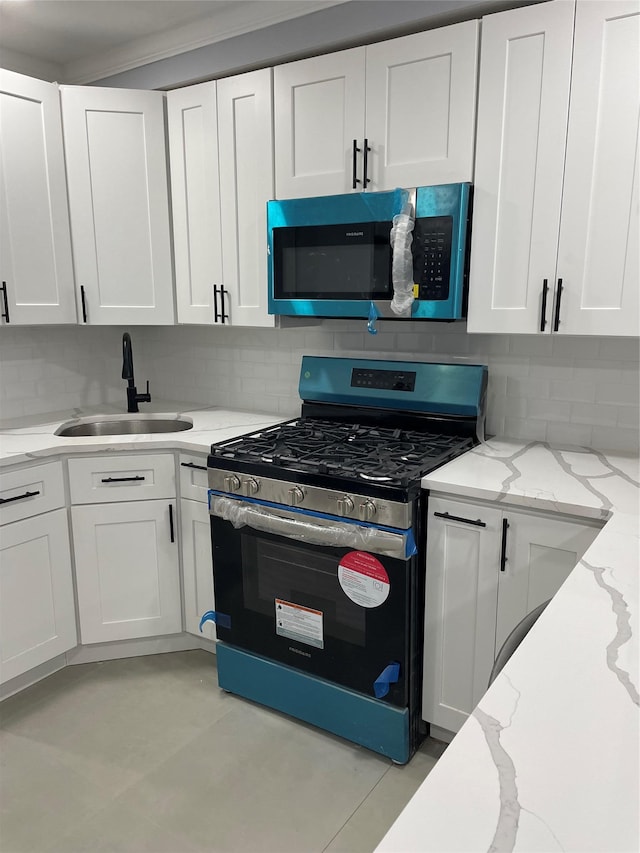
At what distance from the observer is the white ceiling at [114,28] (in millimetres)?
2346

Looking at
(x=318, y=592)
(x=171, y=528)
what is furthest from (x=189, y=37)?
(x=318, y=592)

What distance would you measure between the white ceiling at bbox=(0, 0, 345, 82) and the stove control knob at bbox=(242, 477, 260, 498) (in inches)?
65.7

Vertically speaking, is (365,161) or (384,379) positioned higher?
(365,161)

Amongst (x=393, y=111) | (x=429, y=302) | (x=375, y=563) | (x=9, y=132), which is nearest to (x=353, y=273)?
(x=429, y=302)

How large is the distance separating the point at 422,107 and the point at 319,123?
405 mm

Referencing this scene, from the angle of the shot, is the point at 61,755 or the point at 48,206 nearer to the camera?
the point at 61,755

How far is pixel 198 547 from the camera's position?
2568mm

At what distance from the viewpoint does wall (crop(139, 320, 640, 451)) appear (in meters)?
2.21

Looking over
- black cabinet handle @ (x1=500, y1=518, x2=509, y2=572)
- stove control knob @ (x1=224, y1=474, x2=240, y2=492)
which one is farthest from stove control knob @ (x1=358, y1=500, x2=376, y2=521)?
stove control knob @ (x1=224, y1=474, x2=240, y2=492)

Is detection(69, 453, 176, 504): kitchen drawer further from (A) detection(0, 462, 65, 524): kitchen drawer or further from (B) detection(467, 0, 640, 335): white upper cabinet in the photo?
(B) detection(467, 0, 640, 335): white upper cabinet

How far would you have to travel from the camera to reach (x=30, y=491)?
7.72 ft

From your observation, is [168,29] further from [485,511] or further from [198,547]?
[485,511]

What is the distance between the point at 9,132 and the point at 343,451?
184cm

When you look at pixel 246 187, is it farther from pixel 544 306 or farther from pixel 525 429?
pixel 525 429
